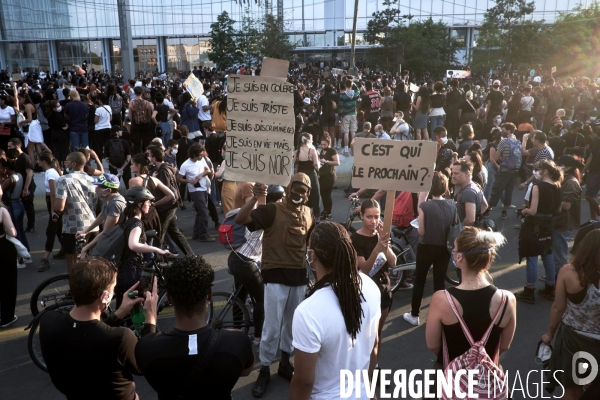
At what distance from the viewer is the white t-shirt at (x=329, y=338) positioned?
276 centimetres

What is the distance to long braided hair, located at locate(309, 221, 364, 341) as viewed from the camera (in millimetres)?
2857

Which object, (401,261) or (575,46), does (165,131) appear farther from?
(575,46)

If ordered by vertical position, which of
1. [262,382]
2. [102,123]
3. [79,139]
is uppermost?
[102,123]

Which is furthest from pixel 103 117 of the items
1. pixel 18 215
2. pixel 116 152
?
pixel 18 215

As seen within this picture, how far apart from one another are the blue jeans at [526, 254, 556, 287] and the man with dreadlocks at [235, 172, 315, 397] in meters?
3.34

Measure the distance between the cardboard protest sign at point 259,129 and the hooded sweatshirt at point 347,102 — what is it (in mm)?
10559

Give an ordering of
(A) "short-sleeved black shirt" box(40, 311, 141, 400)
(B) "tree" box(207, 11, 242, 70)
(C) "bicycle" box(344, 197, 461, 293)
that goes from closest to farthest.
Answer: (A) "short-sleeved black shirt" box(40, 311, 141, 400)
(C) "bicycle" box(344, 197, 461, 293)
(B) "tree" box(207, 11, 242, 70)

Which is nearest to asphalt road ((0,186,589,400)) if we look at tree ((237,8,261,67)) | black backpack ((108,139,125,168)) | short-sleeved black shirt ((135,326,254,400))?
short-sleeved black shirt ((135,326,254,400))

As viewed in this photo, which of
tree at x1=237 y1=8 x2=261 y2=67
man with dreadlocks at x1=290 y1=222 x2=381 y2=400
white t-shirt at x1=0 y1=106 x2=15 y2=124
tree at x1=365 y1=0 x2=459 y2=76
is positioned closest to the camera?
man with dreadlocks at x1=290 y1=222 x2=381 y2=400

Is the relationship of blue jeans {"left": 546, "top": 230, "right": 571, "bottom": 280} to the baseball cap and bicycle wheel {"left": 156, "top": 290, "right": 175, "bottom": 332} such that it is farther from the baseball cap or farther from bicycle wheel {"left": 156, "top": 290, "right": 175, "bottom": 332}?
the baseball cap

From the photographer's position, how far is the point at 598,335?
12.7 feet

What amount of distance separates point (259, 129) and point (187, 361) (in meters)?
2.19

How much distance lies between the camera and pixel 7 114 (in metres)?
13.6

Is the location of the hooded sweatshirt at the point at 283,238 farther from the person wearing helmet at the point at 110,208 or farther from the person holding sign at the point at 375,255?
the person wearing helmet at the point at 110,208
